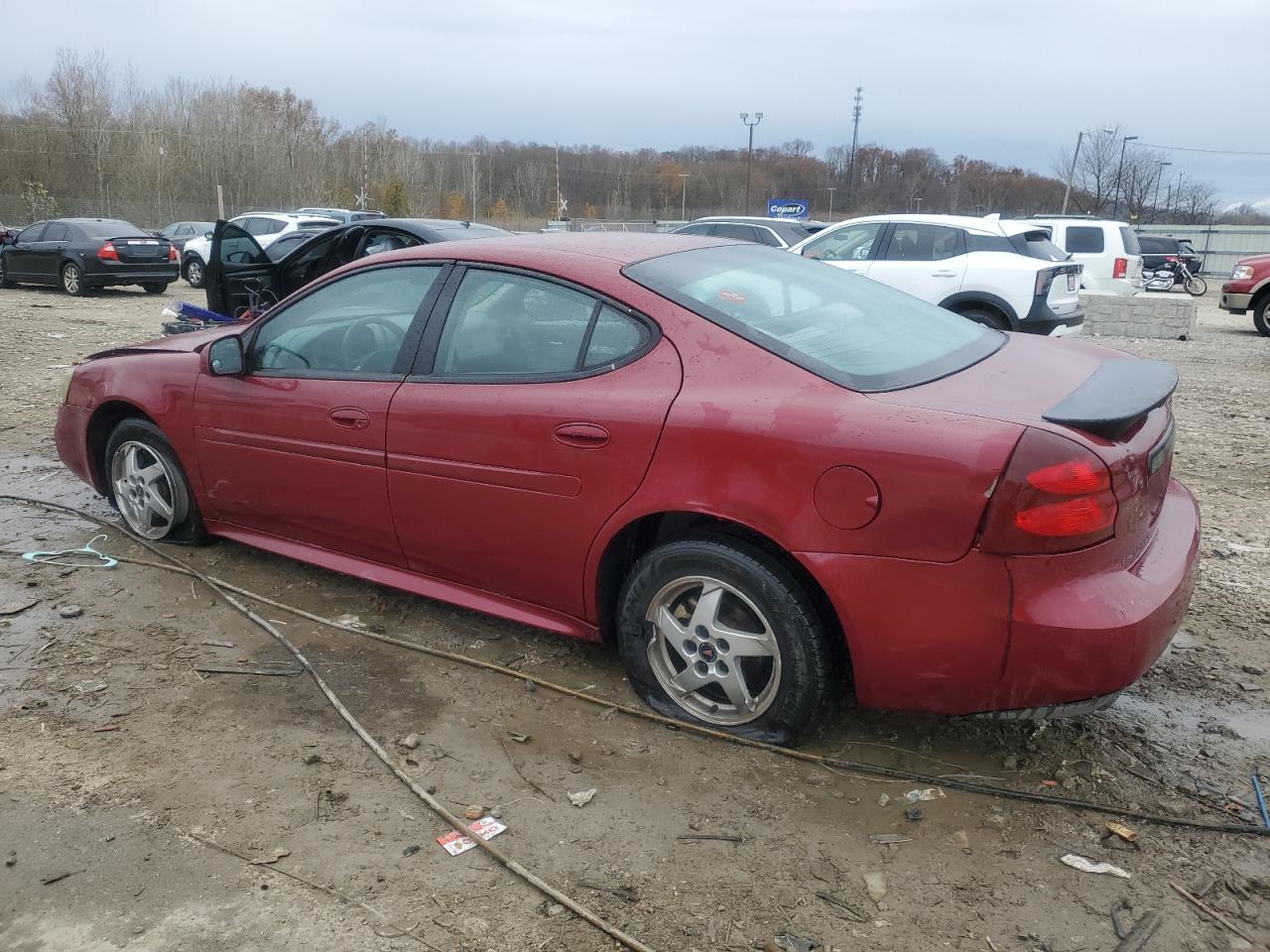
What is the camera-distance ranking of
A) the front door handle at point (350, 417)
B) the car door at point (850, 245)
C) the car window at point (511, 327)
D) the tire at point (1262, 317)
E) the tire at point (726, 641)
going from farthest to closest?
the tire at point (1262, 317)
the car door at point (850, 245)
the front door handle at point (350, 417)
the car window at point (511, 327)
the tire at point (726, 641)

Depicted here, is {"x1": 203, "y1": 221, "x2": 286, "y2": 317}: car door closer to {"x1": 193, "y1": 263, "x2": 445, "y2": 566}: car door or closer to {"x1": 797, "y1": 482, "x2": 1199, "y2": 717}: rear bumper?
{"x1": 193, "y1": 263, "x2": 445, "y2": 566}: car door

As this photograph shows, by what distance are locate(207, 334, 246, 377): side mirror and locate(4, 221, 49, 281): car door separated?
55.0 feet

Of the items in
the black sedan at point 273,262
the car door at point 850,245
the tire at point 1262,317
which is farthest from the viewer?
the tire at point 1262,317

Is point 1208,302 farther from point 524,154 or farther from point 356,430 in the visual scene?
point 524,154

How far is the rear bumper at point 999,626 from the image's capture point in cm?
256

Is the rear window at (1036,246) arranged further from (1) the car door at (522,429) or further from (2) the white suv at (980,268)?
(1) the car door at (522,429)

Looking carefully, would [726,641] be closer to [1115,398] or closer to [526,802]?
[526,802]

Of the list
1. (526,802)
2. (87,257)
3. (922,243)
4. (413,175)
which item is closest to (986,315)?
(922,243)

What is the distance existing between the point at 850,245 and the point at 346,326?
8.85 metres

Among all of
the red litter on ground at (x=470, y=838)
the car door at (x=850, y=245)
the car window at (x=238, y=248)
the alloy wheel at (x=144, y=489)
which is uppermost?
the car door at (x=850, y=245)

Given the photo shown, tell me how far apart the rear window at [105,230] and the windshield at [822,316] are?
56.4 ft

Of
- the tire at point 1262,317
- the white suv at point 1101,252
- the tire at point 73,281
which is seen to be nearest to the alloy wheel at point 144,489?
the tire at point 73,281

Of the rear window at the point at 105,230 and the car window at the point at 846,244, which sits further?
the rear window at the point at 105,230

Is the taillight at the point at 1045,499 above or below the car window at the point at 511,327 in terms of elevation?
below
